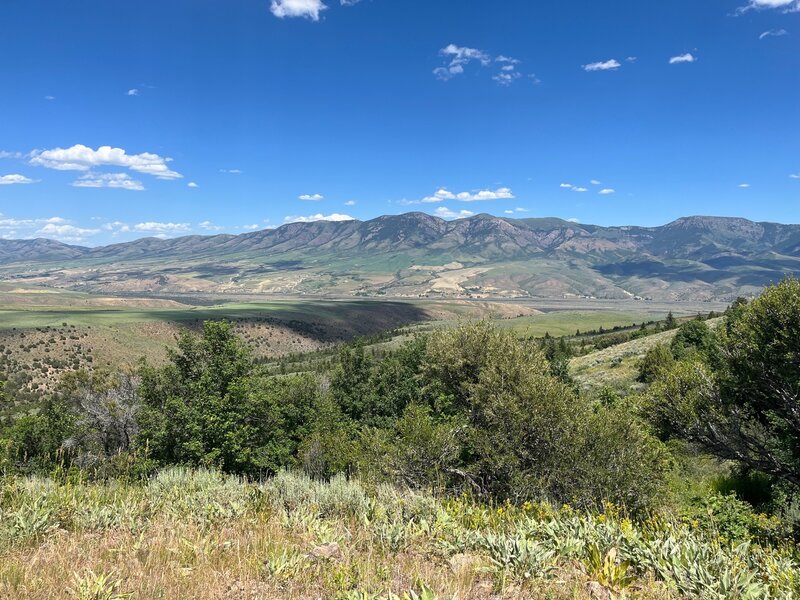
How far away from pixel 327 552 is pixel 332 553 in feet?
0.28

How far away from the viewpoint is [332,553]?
21.9ft

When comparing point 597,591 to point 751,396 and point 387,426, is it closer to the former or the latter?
point 751,396

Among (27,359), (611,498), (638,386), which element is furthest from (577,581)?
(27,359)

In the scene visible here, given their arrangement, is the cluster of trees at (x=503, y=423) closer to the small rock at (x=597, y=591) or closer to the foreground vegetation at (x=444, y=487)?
the foreground vegetation at (x=444, y=487)

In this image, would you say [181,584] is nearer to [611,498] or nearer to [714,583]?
[714,583]

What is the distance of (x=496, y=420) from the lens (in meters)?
19.0

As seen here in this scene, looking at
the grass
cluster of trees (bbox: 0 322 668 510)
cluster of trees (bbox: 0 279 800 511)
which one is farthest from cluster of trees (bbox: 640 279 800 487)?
the grass

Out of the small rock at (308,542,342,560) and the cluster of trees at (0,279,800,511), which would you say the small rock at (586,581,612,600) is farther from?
the cluster of trees at (0,279,800,511)

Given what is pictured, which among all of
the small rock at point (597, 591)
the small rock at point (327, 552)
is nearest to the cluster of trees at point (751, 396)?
the small rock at point (597, 591)

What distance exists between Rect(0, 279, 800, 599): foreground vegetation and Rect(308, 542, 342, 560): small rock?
0.03 m

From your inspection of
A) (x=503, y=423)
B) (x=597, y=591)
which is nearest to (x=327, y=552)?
(x=597, y=591)

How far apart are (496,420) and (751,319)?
38.5ft

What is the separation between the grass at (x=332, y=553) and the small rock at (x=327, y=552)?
0.02 meters

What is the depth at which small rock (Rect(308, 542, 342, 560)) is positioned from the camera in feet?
21.3
